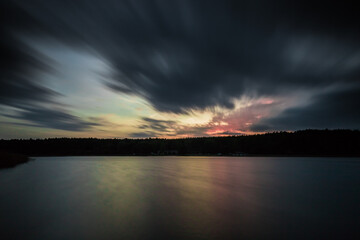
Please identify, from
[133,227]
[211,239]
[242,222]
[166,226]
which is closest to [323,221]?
[242,222]

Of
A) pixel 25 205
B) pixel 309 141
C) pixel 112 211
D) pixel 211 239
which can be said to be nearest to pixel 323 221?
pixel 211 239

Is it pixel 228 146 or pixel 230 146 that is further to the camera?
pixel 228 146

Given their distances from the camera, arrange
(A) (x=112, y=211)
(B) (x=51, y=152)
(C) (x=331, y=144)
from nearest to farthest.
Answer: (A) (x=112, y=211)
(C) (x=331, y=144)
(B) (x=51, y=152)

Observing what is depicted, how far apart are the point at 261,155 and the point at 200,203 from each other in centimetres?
13988

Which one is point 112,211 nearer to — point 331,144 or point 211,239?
point 211,239

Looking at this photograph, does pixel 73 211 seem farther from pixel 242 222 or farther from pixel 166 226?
pixel 242 222

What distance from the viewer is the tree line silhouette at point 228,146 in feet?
361

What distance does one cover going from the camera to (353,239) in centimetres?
728

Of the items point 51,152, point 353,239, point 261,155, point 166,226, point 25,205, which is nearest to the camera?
point 353,239

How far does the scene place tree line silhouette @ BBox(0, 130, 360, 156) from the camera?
110 m

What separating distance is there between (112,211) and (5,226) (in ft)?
17.0

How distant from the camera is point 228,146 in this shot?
15525 centimetres

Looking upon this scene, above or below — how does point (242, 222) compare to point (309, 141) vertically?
below

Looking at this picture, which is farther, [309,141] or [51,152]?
[51,152]
